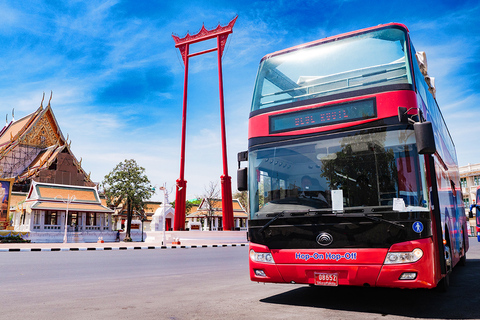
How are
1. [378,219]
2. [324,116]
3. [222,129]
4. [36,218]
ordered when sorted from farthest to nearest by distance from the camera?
[36,218], [222,129], [324,116], [378,219]

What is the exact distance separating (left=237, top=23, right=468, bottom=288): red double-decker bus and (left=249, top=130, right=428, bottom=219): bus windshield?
0.04 ft

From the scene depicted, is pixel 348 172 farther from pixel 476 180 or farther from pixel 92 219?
pixel 476 180

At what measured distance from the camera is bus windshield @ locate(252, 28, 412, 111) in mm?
5430

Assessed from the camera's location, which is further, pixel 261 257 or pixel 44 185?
pixel 44 185

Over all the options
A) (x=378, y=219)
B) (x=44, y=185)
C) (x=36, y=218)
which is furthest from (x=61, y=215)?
(x=378, y=219)

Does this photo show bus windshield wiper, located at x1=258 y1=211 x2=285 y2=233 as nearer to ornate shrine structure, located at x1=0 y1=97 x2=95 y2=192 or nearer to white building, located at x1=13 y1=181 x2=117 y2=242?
white building, located at x1=13 y1=181 x2=117 y2=242

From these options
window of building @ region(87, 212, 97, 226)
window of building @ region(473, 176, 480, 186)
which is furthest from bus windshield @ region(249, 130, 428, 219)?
window of building @ region(473, 176, 480, 186)

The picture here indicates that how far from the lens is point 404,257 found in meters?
4.59

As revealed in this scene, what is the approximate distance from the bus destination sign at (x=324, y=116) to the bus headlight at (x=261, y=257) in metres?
1.69

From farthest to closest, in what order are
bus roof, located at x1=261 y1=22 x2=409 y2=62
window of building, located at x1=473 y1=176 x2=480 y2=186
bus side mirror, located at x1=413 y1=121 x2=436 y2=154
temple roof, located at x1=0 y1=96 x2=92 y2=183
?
window of building, located at x1=473 y1=176 x2=480 y2=186
temple roof, located at x1=0 y1=96 x2=92 y2=183
bus roof, located at x1=261 y1=22 x2=409 y2=62
bus side mirror, located at x1=413 y1=121 x2=436 y2=154

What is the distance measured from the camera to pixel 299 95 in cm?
575

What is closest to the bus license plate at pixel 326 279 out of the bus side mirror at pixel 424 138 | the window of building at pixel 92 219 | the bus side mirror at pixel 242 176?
the bus side mirror at pixel 242 176

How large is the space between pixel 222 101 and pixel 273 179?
30.3 m

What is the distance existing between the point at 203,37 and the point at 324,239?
111 feet
